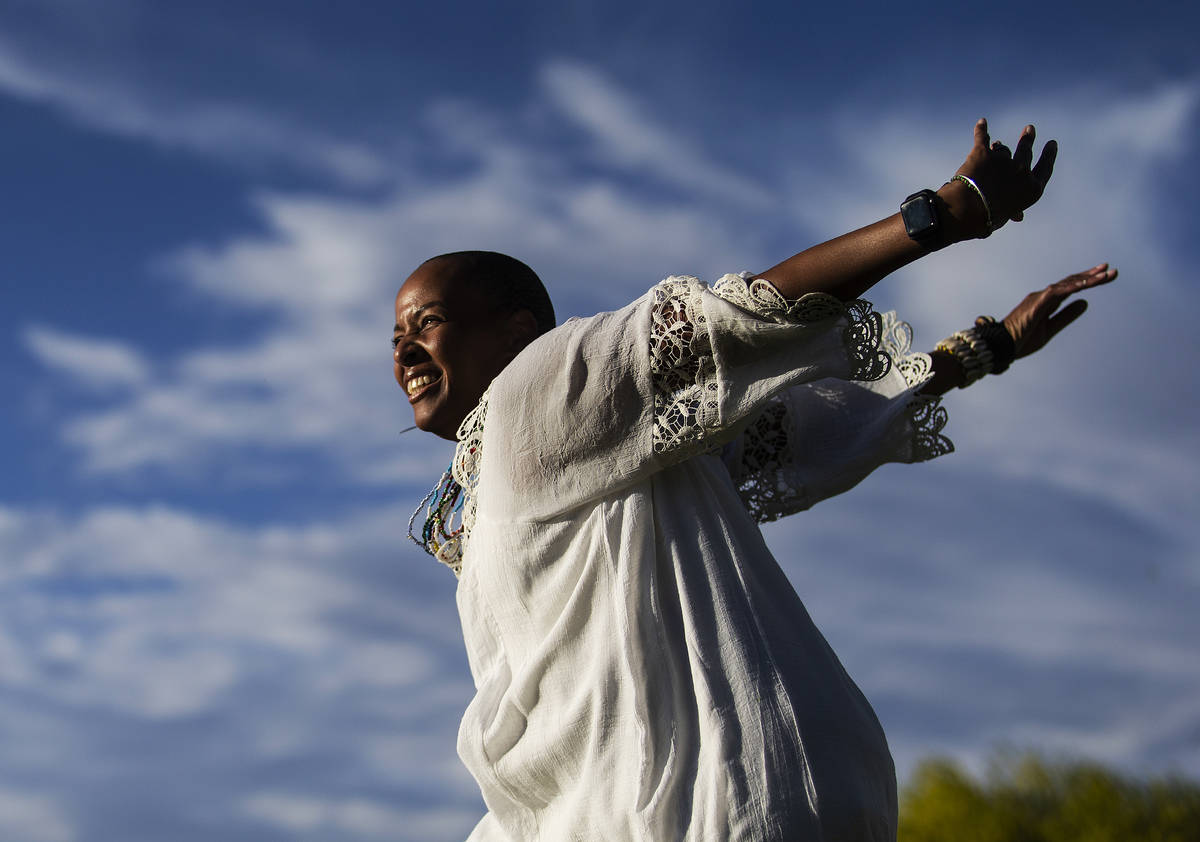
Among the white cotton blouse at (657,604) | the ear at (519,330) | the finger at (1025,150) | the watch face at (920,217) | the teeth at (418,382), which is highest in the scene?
the ear at (519,330)

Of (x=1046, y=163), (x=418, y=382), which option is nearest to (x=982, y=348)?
(x=1046, y=163)

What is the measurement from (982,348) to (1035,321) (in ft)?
0.62

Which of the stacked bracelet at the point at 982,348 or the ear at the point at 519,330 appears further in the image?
the stacked bracelet at the point at 982,348

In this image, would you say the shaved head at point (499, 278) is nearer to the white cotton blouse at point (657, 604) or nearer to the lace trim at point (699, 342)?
the white cotton blouse at point (657, 604)

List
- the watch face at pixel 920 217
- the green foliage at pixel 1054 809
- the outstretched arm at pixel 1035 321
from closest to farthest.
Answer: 1. the watch face at pixel 920 217
2. the outstretched arm at pixel 1035 321
3. the green foliage at pixel 1054 809

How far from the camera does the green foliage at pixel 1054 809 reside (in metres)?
9.07

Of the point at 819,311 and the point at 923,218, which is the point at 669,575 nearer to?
the point at 819,311

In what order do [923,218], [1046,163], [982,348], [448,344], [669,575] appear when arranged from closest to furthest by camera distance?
1. [923,218]
2. [1046,163]
3. [669,575]
4. [448,344]
5. [982,348]

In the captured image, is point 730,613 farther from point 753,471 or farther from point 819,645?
point 753,471

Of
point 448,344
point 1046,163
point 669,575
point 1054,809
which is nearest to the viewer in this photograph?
point 1046,163

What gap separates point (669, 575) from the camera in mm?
2707

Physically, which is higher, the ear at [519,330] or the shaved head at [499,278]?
the shaved head at [499,278]

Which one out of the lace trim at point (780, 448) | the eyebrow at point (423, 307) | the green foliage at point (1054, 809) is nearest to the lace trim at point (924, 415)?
the lace trim at point (780, 448)

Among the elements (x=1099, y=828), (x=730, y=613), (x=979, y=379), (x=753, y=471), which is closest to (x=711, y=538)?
(x=730, y=613)
